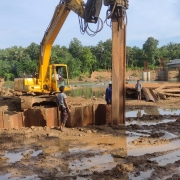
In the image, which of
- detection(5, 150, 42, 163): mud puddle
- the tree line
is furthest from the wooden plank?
the tree line

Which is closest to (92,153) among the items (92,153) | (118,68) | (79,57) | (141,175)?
(92,153)

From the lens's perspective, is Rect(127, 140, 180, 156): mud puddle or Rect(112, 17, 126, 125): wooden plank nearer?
Rect(127, 140, 180, 156): mud puddle

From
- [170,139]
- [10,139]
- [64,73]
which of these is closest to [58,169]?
[10,139]

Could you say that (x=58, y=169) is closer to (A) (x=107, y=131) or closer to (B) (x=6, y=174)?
(B) (x=6, y=174)

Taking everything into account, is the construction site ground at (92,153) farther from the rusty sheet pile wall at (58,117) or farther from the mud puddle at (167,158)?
the rusty sheet pile wall at (58,117)

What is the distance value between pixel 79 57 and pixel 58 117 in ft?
181

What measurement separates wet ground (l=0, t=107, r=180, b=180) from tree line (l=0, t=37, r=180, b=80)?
41579mm

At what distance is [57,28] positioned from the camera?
→ 13.2 m

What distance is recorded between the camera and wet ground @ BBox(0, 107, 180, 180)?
5.23 metres

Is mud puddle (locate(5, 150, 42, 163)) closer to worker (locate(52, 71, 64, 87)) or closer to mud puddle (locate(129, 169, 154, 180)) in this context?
mud puddle (locate(129, 169, 154, 180))

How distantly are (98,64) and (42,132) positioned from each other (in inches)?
2375

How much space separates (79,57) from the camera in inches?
2530

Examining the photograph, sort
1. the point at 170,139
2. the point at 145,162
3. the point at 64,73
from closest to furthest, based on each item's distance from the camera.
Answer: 1. the point at 145,162
2. the point at 170,139
3. the point at 64,73

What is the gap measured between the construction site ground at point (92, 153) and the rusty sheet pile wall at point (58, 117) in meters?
0.50
